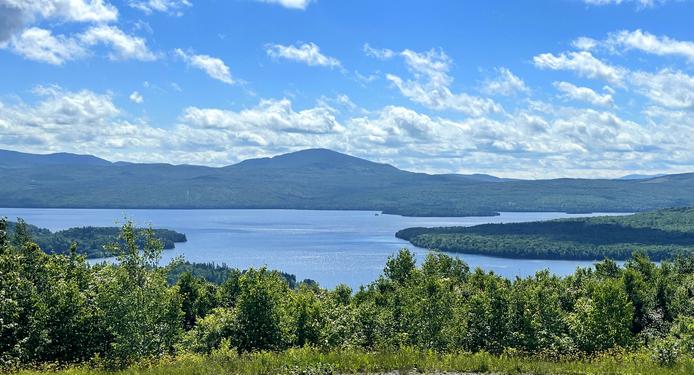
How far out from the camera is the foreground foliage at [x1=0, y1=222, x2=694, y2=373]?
27344mm

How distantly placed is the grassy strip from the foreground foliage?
0.30ft

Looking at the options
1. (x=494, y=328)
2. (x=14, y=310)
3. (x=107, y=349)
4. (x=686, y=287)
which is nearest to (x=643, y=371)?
(x=494, y=328)

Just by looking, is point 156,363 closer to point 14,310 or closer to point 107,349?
point 107,349

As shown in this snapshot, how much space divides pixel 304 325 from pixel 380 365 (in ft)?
65.8

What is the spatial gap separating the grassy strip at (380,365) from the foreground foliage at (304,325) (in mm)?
92

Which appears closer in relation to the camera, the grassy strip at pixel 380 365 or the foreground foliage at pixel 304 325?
the grassy strip at pixel 380 365

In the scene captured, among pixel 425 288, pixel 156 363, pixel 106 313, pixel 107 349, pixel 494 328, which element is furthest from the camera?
pixel 494 328

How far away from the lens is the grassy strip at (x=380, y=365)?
82.0ft

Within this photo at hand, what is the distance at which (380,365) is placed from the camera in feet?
86.6

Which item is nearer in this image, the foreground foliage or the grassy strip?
the grassy strip

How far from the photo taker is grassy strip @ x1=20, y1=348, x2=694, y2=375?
82.0ft

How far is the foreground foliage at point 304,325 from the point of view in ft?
89.7

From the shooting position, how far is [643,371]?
24938 millimetres

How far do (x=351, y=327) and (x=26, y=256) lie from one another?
27627mm
